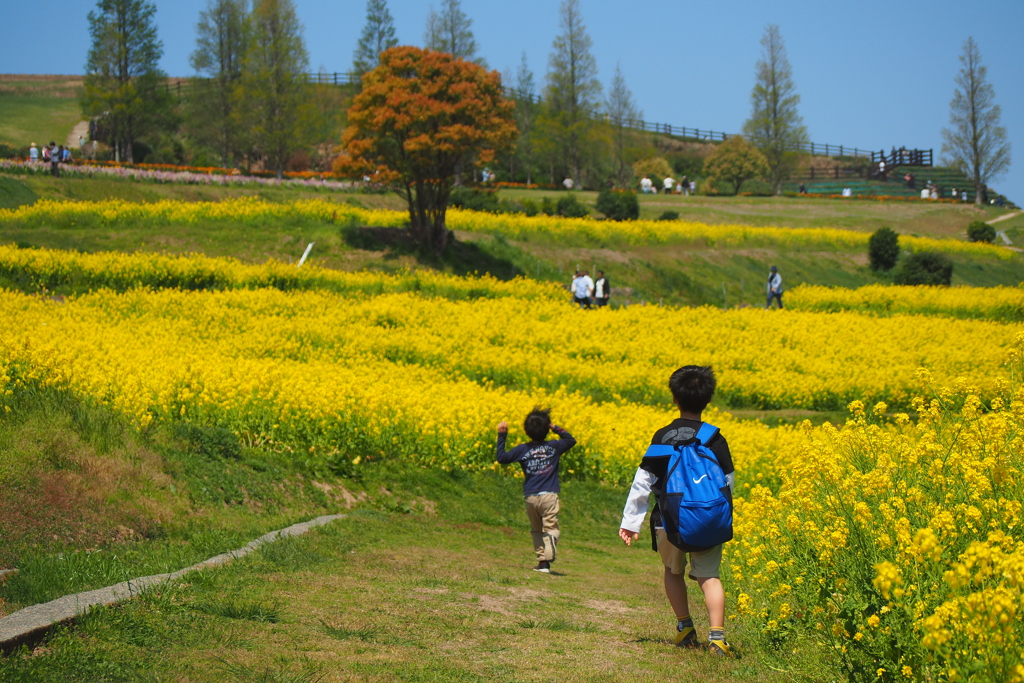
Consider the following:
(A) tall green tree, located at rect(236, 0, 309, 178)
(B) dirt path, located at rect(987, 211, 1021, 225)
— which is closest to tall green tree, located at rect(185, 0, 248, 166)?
(A) tall green tree, located at rect(236, 0, 309, 178)

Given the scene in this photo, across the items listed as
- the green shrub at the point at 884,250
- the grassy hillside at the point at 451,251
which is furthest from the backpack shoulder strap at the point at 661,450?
the green shrub at the point at 884,250

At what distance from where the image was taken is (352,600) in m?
5.95

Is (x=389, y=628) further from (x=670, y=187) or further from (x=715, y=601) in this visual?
(x=670, y=187)

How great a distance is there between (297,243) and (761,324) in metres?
14.7

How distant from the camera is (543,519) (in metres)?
8.68

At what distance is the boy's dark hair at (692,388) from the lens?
5543mm

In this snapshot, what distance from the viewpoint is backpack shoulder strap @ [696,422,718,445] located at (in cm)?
527

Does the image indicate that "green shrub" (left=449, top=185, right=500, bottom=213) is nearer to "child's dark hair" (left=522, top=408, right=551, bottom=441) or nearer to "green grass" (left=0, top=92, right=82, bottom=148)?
"child's dark hair" (left=522, top=408, right=551, bottom=441)

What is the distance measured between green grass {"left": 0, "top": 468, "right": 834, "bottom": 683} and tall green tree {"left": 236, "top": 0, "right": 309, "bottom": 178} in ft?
137

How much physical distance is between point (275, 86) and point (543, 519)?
151 feet

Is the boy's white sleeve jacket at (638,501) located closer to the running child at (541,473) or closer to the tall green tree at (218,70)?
the running child at (541,473)

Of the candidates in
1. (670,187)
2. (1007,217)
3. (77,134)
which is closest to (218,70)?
(77,134)

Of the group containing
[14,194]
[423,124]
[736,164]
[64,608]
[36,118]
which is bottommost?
[64,608]

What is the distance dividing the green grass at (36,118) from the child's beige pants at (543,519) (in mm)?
62853
